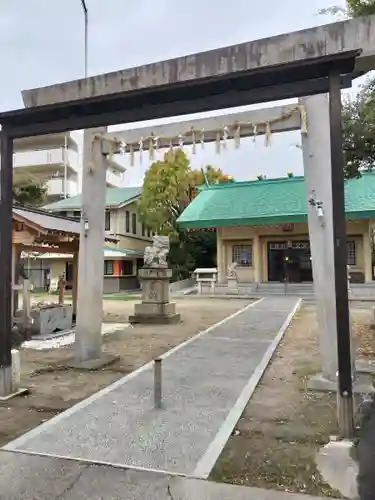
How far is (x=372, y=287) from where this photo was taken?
890 inches

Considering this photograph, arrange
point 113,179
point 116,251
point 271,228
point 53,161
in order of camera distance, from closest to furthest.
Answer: point 271,228 → point 116,251 → point 53,161 → point 113,179

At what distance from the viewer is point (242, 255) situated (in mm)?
27641

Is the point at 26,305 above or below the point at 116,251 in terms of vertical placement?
below

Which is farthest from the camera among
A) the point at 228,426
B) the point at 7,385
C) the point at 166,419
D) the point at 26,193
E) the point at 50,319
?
the point at 26,193

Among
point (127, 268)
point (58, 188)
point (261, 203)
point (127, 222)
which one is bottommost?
point (127, 268)

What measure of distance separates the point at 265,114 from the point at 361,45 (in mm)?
2102

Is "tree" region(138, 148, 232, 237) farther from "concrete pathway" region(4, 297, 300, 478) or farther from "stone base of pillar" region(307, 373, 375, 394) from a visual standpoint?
"stone base of pillar" region(307, 373, 375, 394)

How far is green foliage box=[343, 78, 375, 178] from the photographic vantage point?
9.16m

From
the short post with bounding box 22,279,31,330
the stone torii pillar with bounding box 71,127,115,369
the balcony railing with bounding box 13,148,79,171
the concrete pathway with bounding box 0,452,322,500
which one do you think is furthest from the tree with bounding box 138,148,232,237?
the concrete pathway with bounding box 0,452,322,500

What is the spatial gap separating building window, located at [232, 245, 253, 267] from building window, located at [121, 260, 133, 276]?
8.19 m

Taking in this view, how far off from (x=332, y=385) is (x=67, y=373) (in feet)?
14.6

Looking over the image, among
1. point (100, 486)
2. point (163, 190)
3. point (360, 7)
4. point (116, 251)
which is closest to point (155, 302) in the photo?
point (360, 7)

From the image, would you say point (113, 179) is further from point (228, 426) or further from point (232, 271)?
point (228, 426)

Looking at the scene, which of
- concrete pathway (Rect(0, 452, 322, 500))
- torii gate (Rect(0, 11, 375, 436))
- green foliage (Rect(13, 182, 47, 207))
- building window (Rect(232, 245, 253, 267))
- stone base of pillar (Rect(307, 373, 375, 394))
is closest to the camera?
concrete pathway (Rect(0, 452, 322, 500))
